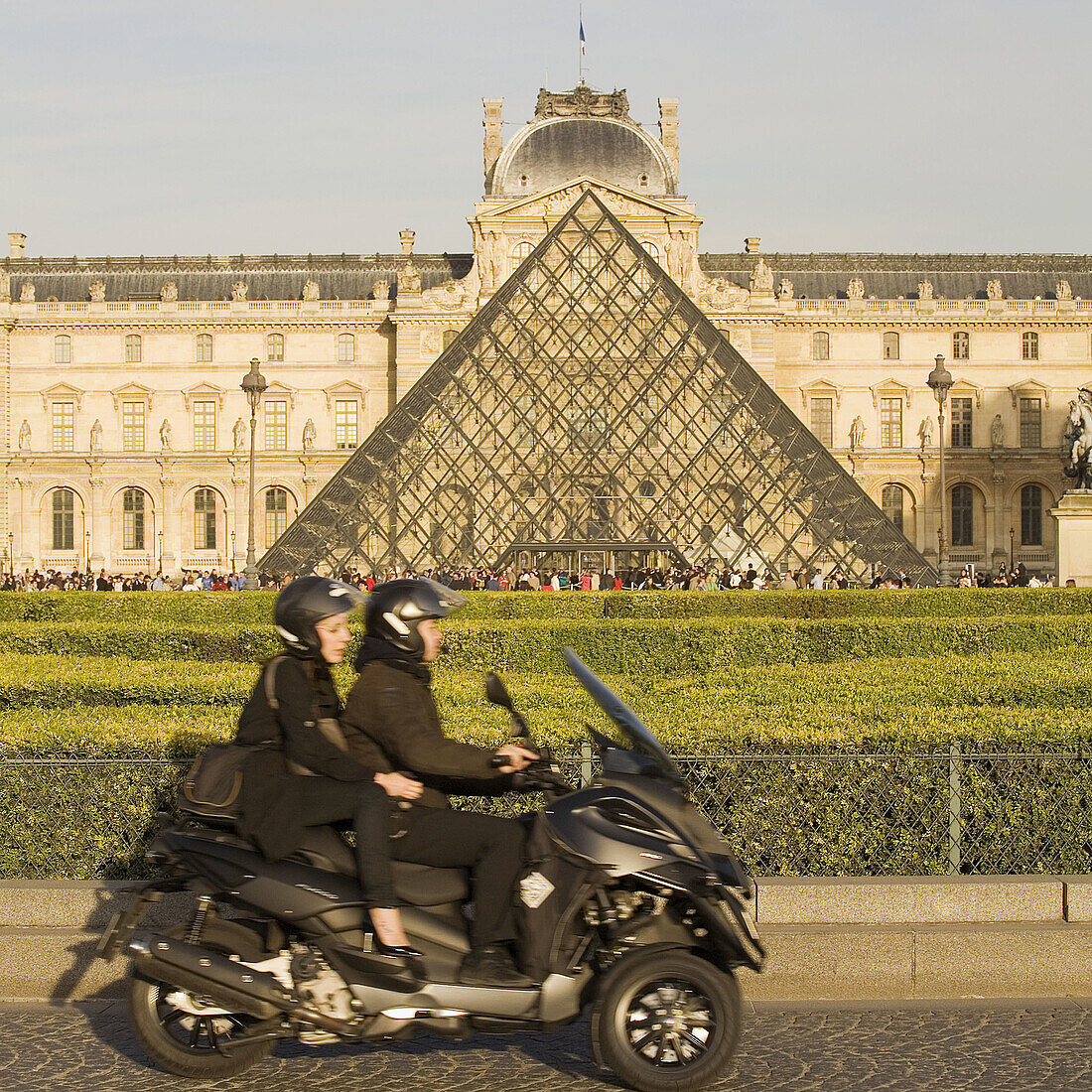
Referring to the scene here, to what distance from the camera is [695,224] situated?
58.2 m

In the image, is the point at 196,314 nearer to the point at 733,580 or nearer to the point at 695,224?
the point at 695,224

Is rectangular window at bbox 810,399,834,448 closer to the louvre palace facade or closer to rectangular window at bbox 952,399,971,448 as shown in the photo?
the louvre palace facade

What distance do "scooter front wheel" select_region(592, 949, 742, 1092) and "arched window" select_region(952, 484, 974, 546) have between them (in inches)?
2238

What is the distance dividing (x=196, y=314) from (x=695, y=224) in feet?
61.4

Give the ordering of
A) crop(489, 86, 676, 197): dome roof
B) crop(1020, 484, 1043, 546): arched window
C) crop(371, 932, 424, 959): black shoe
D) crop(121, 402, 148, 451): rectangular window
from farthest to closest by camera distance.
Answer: crop(121, 402, 148, 451): rectangular window → crop(1020, 484, 1043, 546): arched window → crop(489, 86, 676, 197): dome roof → crop(371, 932, 424, 959): black shoe

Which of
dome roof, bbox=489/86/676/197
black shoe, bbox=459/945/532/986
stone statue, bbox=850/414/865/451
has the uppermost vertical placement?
dome roof, bbox=489/86/676/197

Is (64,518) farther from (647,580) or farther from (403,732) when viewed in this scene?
(403,732)

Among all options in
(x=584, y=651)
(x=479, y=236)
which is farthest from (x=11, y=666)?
(x=479, y=236)

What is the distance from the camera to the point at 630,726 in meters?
5.40

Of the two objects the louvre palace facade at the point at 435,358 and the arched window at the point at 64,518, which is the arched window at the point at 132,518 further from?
the arched window at the point at 64,518

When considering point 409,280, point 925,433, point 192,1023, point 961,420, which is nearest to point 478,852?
point 192,1023

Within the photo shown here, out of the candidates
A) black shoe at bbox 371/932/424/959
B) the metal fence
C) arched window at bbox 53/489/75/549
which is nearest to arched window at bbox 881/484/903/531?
arched window at bbox 53/489/75/549

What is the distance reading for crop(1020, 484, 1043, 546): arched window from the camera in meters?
60.1

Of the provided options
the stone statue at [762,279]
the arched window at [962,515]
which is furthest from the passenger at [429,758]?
the arched window at [962,515]
